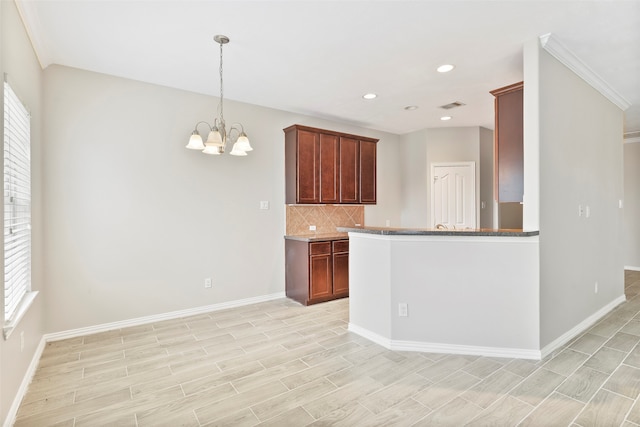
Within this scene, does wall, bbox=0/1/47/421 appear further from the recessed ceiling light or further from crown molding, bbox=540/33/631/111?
crown molding, bbox=540/33/631/111

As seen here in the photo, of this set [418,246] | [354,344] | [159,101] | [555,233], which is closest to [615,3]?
[555,233]

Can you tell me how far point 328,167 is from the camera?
4938 mm

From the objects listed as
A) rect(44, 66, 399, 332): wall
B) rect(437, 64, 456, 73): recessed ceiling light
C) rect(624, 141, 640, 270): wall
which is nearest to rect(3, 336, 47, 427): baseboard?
rect(44, 66, 399, 332): wall

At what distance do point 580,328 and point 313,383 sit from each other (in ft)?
9.33

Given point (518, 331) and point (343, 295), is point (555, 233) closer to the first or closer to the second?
point (518, 331)

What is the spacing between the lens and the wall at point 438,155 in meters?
5.95

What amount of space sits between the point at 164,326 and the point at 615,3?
485 cm

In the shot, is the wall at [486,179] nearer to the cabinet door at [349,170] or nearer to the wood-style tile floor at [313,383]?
the cabinet door at [349,170]

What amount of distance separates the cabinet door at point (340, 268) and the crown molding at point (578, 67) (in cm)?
308

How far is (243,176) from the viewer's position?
4.46m

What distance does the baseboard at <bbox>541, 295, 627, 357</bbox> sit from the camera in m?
2.89

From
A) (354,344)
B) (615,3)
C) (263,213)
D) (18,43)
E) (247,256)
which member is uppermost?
Answer: (615,3)

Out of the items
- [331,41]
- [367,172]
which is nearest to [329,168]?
[367,172]

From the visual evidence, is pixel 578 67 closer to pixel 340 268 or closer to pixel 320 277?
pixel 340 268
